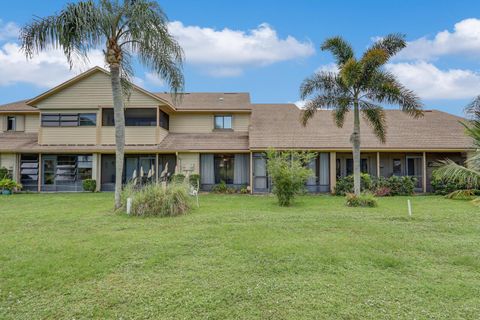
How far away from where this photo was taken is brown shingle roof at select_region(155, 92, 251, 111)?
66.7ft

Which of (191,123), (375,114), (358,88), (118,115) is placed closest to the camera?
(118,115)

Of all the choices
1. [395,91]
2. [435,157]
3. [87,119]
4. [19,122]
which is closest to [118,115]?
[87,119]

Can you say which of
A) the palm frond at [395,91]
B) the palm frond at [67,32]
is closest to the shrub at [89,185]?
the palm frond at [67,32]

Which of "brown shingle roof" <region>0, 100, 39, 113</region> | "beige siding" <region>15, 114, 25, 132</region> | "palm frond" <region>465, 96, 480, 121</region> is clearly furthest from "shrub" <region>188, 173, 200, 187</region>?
"palm frond" <region>465, 96, 480, 121</region>

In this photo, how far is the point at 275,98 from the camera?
25859 millimetres

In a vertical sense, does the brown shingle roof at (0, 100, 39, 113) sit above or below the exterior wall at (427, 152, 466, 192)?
above

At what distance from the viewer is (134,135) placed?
747 inches

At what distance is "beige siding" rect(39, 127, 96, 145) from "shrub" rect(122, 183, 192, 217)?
1010cm

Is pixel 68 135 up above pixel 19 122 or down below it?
below

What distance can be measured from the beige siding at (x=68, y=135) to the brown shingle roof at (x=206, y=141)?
173 inches

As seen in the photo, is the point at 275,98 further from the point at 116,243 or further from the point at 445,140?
the point at 116,243

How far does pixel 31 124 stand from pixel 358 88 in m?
20.9

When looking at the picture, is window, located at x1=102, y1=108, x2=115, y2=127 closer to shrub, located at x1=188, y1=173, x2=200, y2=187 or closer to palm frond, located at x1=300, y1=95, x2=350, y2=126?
shrub, located at x1=188, y1=173, x2=200, y2=187

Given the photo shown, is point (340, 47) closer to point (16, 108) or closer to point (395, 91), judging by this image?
point (395, 91)
